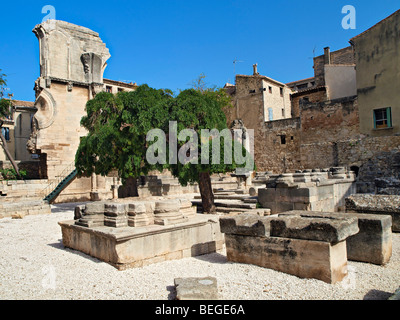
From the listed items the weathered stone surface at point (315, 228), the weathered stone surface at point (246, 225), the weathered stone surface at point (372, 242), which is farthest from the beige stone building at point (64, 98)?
the weathered stone surface at point (372, 242)

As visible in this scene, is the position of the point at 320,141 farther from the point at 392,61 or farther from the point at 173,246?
the point at 173,246

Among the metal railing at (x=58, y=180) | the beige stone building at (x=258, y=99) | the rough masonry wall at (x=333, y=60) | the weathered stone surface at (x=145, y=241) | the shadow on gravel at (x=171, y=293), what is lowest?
the shadow on gravel at (x=171, y=293)

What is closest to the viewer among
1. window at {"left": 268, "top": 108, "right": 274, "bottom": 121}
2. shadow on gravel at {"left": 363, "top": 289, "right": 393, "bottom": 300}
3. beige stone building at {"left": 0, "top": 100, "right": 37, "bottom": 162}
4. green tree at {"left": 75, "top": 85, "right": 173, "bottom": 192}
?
shadow on gravel at {"left": 363, "top": 289, "right": 393, "bottom": 300}

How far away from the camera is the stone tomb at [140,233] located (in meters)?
5.33

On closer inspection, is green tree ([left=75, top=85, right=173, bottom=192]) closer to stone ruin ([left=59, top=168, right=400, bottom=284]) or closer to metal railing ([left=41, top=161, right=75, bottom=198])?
stone ruin ([left=59, top=168, right=400, bottom=284])

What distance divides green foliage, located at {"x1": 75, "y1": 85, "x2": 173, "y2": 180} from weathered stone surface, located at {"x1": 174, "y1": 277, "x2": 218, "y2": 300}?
698cm

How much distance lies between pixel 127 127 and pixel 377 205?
8177 millimetres

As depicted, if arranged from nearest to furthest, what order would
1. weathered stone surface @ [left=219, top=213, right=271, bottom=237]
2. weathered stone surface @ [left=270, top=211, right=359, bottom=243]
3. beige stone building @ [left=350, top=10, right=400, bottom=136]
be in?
weathered stone surface @ [left=270, top=211, right=359, bottom=243], weathered stone surface @ [left=219, top=213, right=271, bottom=237], beige stone building @ [left=350, top=10, right=400, bottom=136]

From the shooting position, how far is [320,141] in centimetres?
2362

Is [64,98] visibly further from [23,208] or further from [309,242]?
[309,242]

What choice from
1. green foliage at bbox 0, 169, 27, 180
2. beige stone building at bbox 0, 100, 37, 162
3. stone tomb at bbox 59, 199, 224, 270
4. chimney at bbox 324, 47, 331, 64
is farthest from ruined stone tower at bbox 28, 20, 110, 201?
chimney at bbox 324, 47, 331, 64

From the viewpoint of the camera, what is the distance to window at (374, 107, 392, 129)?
19578 millimetres

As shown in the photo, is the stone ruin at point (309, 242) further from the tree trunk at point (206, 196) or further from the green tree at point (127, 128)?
the green tree at point (127, 128)
